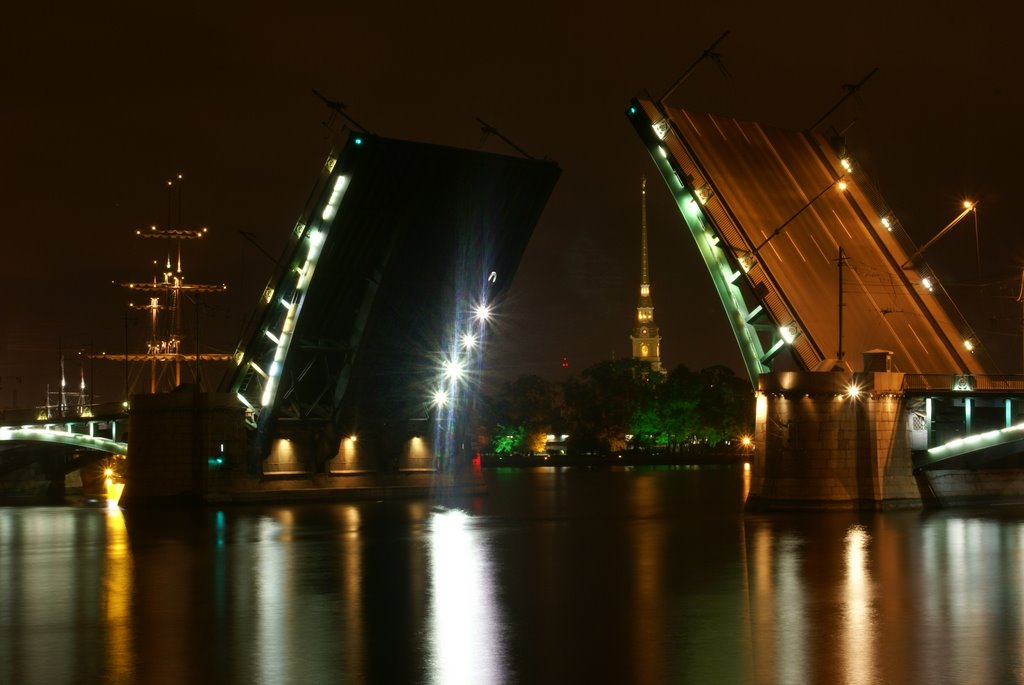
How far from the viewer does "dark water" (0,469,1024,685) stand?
13.8 meters

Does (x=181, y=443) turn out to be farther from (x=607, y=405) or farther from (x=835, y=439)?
(x=607, y=405)

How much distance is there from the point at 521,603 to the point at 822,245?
1007 inches

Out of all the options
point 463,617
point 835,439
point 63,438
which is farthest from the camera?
point 63,438

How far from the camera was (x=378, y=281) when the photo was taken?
3984 centimetres

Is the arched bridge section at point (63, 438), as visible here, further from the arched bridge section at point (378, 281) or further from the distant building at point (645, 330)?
the distant building at point (645, 330)

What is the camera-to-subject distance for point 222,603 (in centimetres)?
1880

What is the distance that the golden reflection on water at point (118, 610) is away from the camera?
14.1 metres

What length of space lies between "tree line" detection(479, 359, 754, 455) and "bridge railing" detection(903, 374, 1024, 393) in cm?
6435

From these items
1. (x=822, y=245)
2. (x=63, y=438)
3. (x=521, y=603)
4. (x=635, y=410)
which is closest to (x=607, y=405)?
(x=635, y=410)

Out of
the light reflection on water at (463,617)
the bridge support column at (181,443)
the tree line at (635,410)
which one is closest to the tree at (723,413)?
the tree line at (635,410)

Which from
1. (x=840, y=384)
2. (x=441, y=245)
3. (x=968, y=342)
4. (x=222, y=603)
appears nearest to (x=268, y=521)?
(x=441, y=245)

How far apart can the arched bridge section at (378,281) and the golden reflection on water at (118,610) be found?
10551mm

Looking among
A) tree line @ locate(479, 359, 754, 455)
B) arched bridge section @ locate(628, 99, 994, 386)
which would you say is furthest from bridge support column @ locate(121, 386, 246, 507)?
tree line @ locate(479, 359, 754, 455)

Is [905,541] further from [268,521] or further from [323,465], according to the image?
[323,465]
